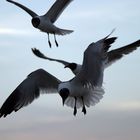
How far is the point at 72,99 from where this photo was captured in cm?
870

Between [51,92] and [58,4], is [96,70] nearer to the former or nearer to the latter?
[51,92]

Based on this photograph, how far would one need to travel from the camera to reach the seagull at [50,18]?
30.4 feet

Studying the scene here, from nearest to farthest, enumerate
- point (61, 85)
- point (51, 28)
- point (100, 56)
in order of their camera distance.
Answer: point (100, 56)
point (61, 85)
point (51, 28)

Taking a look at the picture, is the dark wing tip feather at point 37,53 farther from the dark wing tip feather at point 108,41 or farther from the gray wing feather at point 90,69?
the dark wing tip feather at point 108,41

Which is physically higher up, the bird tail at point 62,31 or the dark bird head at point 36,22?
the dark bird head at point 36,22

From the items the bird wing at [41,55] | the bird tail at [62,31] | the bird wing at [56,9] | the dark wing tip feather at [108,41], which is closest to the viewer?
the dark wing tip feather at [108,41]

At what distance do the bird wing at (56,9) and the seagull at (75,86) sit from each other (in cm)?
147

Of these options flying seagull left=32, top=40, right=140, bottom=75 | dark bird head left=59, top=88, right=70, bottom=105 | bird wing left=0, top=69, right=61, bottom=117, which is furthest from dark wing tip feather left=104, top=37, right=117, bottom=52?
flying seagull left=32, top=40, right=140, bottom=75

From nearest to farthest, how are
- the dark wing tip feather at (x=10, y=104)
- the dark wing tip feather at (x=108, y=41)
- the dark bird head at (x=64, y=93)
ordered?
the dark wing tip feather at (x=108, y=41) < the dark bird head at (x=64, y=93) < the dark wing tip feather at (x=10, y=104)

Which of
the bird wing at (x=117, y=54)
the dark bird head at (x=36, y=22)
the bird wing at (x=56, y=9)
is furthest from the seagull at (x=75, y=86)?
the bird wing at (x=56, y=9)

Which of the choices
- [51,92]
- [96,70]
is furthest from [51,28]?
[96,70]

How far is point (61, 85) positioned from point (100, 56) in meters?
0.91

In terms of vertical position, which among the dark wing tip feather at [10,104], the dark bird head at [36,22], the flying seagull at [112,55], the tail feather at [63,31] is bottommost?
the dark wing tip feather at [10,104]

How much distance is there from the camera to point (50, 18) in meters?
9.78
